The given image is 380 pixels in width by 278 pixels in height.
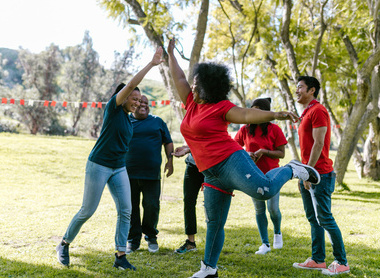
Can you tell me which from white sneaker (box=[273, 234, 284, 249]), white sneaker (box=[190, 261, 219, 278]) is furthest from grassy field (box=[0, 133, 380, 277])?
white sneaker (box=[190, 261, 219, 278])

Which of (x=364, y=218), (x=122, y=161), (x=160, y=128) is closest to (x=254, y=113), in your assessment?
(x=122, y=161)

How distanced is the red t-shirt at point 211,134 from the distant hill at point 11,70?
441 ft

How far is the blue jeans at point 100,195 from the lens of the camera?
3838 millimetres

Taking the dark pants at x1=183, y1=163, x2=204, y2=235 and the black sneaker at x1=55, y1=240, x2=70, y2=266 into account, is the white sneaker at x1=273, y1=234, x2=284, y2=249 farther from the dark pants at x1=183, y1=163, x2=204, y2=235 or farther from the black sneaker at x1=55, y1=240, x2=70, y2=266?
the black sneaker at x1=55, y1=240, x2=70, y2=266

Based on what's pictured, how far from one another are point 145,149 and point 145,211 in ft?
2.83

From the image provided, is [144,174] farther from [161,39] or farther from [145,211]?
[161,39]

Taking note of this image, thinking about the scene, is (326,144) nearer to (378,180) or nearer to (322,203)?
Answer: (322,203)

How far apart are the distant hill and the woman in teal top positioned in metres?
133

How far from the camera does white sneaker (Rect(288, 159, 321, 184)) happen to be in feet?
11.1

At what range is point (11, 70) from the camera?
501 ft

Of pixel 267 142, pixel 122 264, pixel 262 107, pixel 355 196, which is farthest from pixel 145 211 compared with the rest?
pixel 355 196

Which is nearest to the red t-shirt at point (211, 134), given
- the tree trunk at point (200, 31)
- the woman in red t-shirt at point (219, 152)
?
the woman in red t-shirt at point (219, 152)

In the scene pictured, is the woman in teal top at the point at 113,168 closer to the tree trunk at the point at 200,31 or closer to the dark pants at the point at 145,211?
the dark pants at the point at 145,211

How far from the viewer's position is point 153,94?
189250 millimetres
